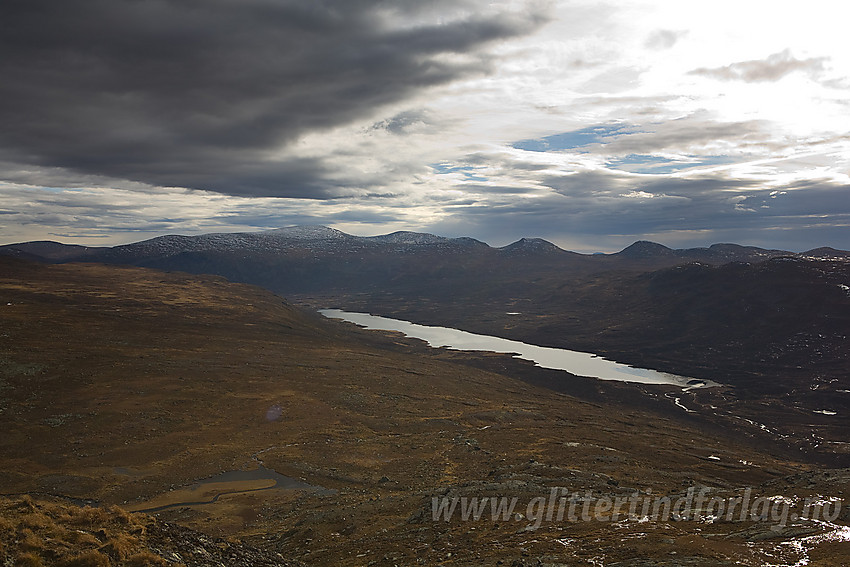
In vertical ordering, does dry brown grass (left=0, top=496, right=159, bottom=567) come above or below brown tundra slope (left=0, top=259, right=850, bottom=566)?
above

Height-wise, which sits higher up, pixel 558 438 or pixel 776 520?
A: pixel 776 520

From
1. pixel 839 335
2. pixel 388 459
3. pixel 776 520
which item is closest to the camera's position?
pixel 776 520

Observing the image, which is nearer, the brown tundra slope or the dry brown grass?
the dry brown grass

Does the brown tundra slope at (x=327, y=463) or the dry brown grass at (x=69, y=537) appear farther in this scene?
the brown tundra slope at (x=327, y=463)

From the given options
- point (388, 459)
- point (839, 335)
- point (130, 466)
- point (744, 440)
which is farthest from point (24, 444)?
point (839, 335)

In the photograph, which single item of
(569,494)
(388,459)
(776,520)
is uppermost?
(776,520)

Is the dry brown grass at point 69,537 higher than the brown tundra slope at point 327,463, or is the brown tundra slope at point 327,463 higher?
the dry brown grass at point 69,537

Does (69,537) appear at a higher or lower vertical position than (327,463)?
higher

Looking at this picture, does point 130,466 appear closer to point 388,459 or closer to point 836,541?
point 388,459

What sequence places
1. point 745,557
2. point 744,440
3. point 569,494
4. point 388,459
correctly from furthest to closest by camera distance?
point 744,440, point 388,459, point 569,494, point 745,557

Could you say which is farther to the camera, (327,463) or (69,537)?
(327,463)

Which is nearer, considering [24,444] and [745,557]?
[745,557]
